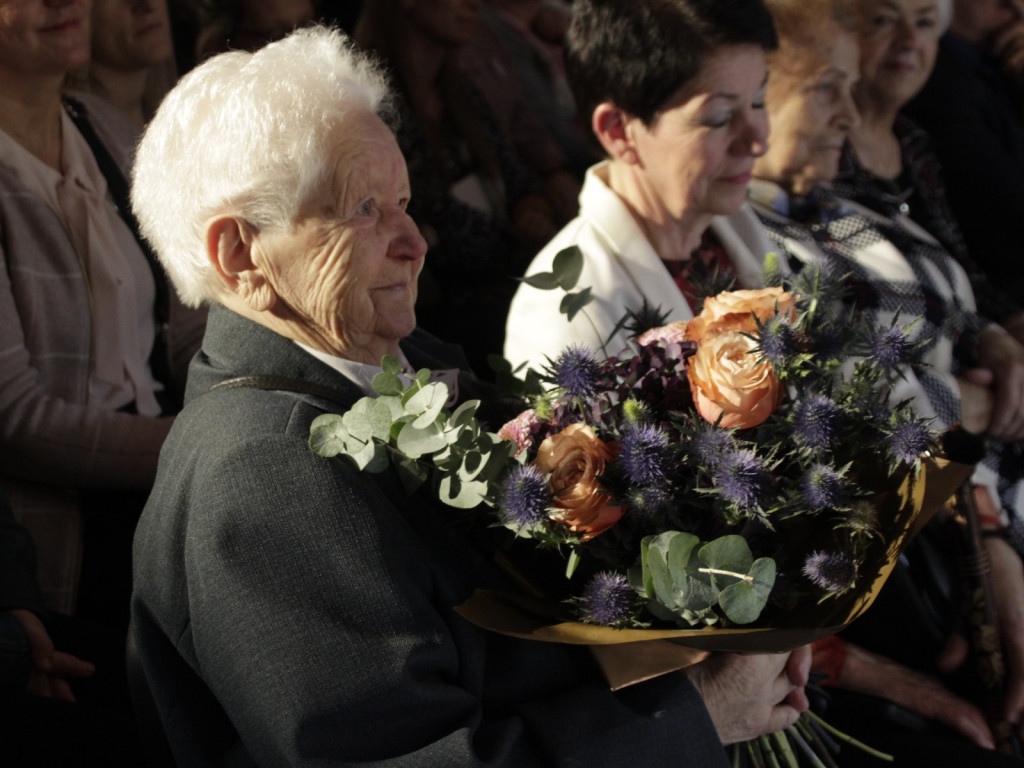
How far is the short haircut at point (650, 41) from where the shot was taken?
198cm

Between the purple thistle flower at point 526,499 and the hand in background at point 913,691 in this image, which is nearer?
the purple thistle flower at point 526,499

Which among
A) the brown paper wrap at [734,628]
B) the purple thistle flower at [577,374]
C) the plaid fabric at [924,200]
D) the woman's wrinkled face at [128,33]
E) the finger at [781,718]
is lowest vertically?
the plaid fabric at [924,200]

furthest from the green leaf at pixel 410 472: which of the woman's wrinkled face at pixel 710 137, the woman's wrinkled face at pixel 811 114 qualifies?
the woman's wrinkled face at pixel 811 114

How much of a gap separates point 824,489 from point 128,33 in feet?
5.98

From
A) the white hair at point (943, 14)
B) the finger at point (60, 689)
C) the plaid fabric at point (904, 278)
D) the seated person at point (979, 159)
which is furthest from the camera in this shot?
the seated person at point (979, 159)

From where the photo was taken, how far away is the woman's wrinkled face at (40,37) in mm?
1939

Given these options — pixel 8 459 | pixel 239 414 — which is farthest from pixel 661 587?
pixel 8 459

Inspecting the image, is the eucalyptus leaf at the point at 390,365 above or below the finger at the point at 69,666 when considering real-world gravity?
above

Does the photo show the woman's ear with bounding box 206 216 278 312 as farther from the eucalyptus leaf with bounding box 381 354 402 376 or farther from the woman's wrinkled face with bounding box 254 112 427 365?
the eucalyptus leaf with bounding box 381 354 402 376

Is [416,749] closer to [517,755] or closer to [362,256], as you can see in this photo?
[517,755]

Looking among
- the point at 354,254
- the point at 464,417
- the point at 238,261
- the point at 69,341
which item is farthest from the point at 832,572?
the point at 69,341

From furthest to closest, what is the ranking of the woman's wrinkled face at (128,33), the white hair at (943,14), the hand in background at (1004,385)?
the white hair at (943,14)
the hand in background at (1004,385)
the woman's wrinkled face at (128,33)

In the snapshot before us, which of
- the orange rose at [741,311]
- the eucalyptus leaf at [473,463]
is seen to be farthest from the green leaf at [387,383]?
the orange rose at [741,311]

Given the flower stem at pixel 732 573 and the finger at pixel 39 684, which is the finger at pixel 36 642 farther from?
the flower stem at pixel 732 573
